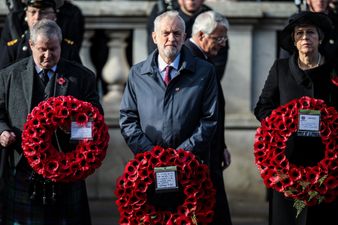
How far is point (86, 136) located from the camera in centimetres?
992

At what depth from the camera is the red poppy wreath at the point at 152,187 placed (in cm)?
973

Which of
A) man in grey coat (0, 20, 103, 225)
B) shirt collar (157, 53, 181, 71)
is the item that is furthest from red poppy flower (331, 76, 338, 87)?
man in grey coat (0, 20, 103, 225)

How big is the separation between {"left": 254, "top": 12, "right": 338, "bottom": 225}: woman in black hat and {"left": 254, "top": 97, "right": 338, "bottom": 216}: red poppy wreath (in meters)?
0.15

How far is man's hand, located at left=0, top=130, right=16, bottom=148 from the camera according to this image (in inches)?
393

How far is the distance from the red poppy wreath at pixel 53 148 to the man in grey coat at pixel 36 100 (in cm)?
18

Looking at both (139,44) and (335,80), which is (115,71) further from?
(335,80)

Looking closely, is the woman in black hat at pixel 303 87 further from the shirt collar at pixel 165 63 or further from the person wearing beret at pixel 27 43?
the person wearing beret at pixel 27 43

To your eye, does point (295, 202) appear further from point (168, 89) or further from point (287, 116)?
point (168, 89)

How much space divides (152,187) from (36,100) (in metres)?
1.17

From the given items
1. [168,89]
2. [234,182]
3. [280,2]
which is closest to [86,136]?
[168,89]

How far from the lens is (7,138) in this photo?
998cm

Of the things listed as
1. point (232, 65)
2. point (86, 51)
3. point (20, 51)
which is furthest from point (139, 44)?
point (20, 51)

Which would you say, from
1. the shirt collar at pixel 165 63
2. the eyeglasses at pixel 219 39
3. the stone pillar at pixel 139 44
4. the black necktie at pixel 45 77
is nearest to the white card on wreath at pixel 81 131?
the black necktie at pixel 45 77

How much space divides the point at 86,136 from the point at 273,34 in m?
4.46
